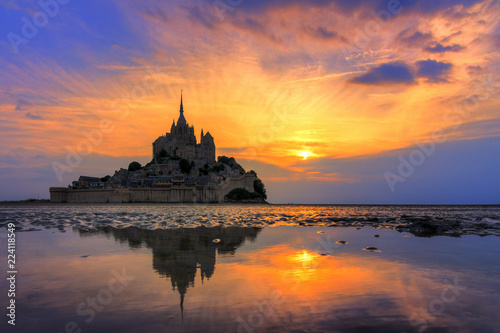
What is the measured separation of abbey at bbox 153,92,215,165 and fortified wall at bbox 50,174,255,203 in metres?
39.1

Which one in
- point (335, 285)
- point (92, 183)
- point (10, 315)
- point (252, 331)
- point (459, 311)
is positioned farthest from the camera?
point (92, 183)

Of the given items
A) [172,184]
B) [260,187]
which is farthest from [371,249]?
[260,187]

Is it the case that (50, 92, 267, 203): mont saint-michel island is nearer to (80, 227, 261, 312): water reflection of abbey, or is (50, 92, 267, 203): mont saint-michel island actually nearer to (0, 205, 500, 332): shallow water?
(80, 227, 261, 312): water reflection of abbey

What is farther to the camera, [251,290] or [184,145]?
[184,145]

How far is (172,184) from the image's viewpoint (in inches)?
4924

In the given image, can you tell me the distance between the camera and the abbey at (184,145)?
6447 inches

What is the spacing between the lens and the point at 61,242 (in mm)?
11531

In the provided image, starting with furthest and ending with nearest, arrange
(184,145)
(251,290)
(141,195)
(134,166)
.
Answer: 1. (184,145)
2. (134,166)
3. (141,195)
4. (251,290)

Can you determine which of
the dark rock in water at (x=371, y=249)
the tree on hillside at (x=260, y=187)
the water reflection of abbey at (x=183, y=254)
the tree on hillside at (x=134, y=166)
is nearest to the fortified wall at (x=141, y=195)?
the tree on hillside at (x=260, y=187)

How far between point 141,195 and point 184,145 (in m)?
49.5

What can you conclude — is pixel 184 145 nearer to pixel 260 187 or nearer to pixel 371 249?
pixel 260 187

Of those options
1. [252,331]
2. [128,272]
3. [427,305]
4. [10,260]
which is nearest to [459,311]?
[427,305]

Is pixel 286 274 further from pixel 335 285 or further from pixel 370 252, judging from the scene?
pixel 370 252

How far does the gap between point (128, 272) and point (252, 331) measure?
405cm
